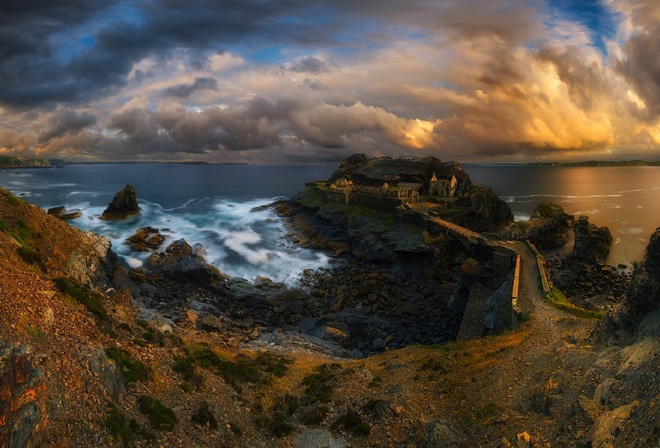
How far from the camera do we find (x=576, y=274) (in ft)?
172

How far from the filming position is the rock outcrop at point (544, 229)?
6706 centimetres

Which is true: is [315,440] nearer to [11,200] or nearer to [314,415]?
[314,415]

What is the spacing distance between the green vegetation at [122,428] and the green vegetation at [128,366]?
85.9 inches

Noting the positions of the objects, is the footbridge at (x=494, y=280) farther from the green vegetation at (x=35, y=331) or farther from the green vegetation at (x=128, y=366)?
the green vegetation at (x=35, y=331)

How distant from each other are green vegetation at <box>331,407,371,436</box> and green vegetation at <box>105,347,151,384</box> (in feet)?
29.4

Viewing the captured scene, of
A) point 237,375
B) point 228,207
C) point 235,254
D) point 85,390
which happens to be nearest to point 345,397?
point 237,375

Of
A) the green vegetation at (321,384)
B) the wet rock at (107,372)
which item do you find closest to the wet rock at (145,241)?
the green vegetation at (321,384)

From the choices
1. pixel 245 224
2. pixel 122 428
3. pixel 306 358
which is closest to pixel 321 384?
pixel 306 358

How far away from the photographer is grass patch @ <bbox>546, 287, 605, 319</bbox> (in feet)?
87.5

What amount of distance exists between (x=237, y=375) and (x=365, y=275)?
107 feet

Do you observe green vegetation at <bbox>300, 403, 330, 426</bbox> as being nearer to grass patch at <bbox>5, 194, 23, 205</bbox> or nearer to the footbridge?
the footbridge

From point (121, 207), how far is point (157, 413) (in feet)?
271

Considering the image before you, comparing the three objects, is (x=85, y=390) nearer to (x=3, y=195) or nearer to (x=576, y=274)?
(x=3, y=195)

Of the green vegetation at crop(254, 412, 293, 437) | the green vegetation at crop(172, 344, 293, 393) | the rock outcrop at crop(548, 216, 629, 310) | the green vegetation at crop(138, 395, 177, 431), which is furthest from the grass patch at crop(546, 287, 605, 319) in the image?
the green vegetation at crop(138, 395, 177, 431)
